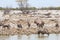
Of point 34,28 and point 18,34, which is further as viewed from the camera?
point 34,28

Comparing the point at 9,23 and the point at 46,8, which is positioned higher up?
the point at 9,23

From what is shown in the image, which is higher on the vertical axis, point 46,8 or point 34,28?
point 34,28

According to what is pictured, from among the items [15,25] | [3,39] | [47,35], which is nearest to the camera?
[3,39]

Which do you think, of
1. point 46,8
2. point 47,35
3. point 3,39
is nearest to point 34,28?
point 47,35

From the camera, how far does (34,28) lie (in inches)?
922

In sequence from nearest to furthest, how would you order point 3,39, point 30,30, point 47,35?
point 3,39 → point 47,35 → point 30,30

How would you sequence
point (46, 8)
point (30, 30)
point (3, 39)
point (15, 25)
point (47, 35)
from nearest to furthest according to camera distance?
point (3, 39) → point (47, 35) → point (30, 30) → point (15, 25) → point (46, 8)

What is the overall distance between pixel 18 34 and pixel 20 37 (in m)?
1.27

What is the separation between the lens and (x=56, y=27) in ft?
78.2

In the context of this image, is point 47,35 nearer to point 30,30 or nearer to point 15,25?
point 30,30

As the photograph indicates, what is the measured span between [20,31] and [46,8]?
80.0ft

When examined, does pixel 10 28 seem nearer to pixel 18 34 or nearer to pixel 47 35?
pixel 18 34

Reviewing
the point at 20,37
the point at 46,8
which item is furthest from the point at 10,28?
the point at 46,8

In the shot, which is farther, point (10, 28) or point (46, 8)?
point (46, 8)
